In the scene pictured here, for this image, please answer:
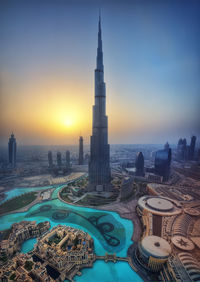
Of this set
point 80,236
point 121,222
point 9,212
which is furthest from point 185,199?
point 9,212

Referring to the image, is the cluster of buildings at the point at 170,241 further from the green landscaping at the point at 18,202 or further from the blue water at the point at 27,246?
the green landscaping at the point at 18,202

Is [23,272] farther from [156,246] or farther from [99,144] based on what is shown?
[99,144]

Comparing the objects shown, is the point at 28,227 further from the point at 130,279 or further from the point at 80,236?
the point at 130,279

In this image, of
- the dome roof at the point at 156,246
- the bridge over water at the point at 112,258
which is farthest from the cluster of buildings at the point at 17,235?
the dome roof at the point at 156,246

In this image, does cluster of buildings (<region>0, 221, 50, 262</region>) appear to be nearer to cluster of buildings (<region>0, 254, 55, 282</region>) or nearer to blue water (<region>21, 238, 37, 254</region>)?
blue water (<region>21, 238, 37, 254</region>)

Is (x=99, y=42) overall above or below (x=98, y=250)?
above

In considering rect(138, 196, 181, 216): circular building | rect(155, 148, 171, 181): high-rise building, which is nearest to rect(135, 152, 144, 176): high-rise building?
rect(155, 148, 171, 181): high-rise building

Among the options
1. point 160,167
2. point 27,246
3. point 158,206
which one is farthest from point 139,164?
point 27,246
